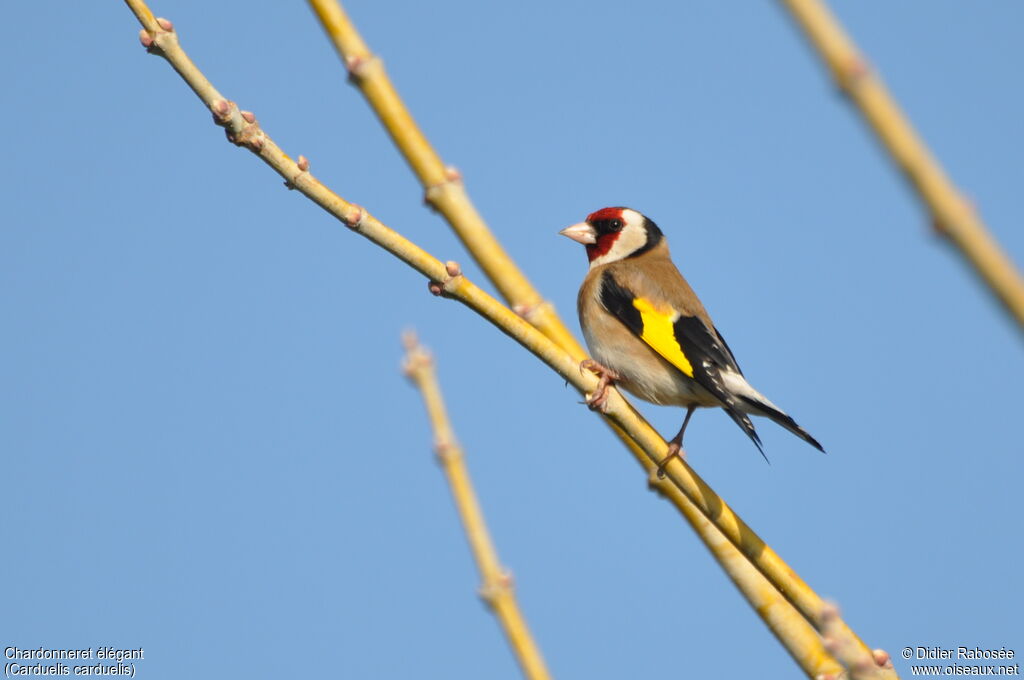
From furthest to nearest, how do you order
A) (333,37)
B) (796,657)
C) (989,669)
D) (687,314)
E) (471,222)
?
(687,314) < (989,669) < (796,657) < (471,222) < (333,37)

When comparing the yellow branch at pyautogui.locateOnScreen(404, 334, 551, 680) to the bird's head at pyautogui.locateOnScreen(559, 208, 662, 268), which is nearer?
the yellow branch at pyautogui.locateOnScreen(404, 334, 551, 680)

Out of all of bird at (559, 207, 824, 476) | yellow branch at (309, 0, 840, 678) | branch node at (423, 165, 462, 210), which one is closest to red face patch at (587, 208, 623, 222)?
bird at (559, 207, 824, 476)

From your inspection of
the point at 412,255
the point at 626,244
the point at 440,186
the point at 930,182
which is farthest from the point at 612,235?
the point at 930,182

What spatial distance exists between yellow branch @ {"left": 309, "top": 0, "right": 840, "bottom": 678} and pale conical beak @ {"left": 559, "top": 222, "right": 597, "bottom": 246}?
4.27 metres

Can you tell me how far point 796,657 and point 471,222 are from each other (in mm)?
1177

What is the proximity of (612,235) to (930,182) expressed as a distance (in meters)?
6.42

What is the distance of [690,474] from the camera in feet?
9.04

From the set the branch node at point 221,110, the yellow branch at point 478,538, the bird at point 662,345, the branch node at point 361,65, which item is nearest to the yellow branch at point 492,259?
the branch node at point 361,65

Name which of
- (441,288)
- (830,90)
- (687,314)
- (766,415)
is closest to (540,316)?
(441,288)

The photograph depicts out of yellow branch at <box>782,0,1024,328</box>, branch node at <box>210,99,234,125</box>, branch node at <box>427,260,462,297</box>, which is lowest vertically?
yellow branch at <box>782,0,1024,328</box>

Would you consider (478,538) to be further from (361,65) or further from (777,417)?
(777,417)

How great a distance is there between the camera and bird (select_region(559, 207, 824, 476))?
499 centimetres

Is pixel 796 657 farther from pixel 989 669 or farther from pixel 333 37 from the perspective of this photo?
pixel 333 37

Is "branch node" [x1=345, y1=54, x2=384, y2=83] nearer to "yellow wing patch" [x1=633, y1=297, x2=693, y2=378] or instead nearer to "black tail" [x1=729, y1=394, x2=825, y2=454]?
"black tail" [x1=729, y1=394, x2=825, y2=454]
